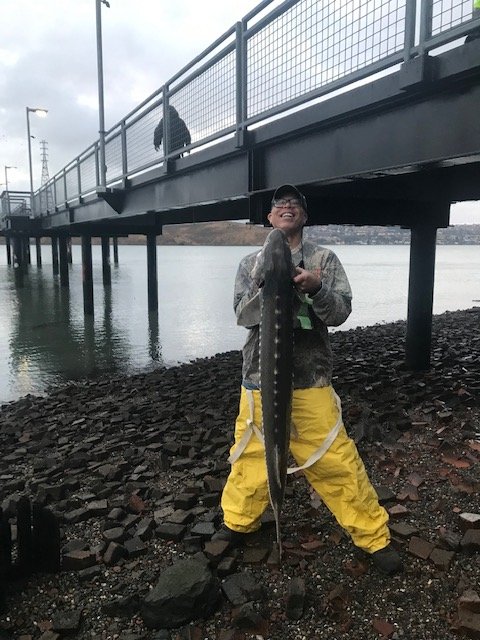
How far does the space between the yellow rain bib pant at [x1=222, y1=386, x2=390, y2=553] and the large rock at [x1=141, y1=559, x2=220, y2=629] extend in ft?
2.35

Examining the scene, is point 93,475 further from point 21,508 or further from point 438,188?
point 438,188


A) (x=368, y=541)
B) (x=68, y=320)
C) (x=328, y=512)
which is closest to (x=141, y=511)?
(x=328, y=512)

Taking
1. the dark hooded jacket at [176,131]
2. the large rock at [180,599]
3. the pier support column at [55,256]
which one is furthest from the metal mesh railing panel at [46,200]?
the large rock at [180,599]

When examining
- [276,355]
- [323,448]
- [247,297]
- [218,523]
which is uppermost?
[247,297]

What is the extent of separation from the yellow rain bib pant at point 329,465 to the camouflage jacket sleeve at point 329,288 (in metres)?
0.56

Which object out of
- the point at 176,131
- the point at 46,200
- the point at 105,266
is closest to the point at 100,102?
the point at 176,131

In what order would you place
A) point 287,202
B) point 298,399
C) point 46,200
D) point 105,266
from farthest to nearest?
point 105,266, point 46,200, point 298,399, point 287,202

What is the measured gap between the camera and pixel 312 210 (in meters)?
9.45

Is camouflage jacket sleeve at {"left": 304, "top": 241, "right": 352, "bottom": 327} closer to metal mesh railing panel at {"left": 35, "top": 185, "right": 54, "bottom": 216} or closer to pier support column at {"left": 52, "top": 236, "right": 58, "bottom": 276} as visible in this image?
metal mesh railing panel at {"left": 35, "top": 185, "right": 54, "bottom": 216}

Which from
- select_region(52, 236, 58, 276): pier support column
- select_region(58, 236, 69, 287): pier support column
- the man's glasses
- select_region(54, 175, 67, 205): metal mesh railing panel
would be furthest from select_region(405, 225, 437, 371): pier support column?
select_region(52, 236, 58, 276): pier support column

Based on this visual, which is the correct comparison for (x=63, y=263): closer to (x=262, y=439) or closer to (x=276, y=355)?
(x=262, y=439)

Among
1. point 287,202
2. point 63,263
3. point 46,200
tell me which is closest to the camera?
point 287,202

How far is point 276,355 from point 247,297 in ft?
1.90

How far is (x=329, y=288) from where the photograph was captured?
3.38 meters
